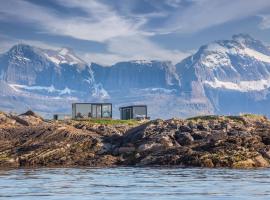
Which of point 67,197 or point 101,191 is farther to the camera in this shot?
point 101,191

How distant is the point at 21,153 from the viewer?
67.5m

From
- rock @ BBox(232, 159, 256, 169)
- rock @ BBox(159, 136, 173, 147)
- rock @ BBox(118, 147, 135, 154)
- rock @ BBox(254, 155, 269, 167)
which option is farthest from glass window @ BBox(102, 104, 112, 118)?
rock @ BBox(232, 159, 256, 169)

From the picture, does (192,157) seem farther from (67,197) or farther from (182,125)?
(67,197)

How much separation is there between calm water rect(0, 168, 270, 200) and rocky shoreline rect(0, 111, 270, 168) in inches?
474

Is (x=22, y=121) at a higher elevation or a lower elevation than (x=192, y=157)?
higher

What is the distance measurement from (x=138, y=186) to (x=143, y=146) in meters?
27.9

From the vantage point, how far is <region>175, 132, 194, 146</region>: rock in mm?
67500

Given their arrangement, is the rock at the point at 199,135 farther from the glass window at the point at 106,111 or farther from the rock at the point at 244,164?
the glass window at the point at 106,111

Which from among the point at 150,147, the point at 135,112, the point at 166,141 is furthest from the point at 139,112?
the point at 150,147

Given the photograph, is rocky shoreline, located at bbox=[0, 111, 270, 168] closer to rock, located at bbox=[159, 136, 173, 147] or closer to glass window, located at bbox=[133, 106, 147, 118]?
rock, located at bbox=[159, 136, 173, 147]

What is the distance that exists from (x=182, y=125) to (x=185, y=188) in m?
37.6

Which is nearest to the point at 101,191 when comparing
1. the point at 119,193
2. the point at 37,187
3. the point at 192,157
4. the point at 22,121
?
the point at 119,193

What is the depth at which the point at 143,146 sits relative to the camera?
66.1 meters

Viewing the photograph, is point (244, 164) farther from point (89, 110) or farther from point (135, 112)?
point (89, 110)
